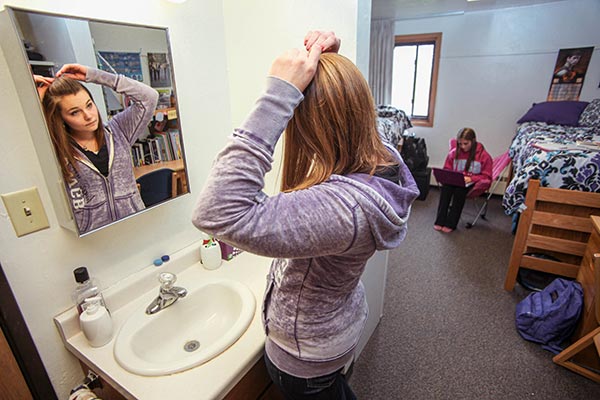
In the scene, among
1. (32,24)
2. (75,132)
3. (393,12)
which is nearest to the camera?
(32,24)

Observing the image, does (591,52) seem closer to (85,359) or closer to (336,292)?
(336,292)

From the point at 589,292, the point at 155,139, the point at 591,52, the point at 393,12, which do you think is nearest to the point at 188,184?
the point at 155,139

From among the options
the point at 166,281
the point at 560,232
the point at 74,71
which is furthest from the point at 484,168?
the point at 74,71

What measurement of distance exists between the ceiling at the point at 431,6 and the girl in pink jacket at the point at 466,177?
140cm

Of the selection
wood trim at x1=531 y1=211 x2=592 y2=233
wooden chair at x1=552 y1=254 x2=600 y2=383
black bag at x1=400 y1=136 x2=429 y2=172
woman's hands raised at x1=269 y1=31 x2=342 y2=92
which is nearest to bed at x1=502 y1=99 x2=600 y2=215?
wood trim at x1=531 y1=211 x2=592 y2=233

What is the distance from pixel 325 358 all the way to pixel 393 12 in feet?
13.8

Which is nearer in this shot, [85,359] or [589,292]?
[85,359]

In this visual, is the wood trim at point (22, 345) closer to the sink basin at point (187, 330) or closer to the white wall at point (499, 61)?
the sink basin at point (187, 330)

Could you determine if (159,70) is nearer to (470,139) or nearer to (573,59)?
(470,139)

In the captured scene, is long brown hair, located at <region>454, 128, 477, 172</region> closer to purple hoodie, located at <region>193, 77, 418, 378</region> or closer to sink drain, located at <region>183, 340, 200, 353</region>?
purple hoodie, located at <region>193, 77, 418, 378</region>

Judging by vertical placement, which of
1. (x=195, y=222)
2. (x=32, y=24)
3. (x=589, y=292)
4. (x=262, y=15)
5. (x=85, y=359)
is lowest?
(x=589, y=292)

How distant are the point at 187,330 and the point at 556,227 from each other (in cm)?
225

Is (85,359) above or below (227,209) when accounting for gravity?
below

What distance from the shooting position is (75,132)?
85 cm
